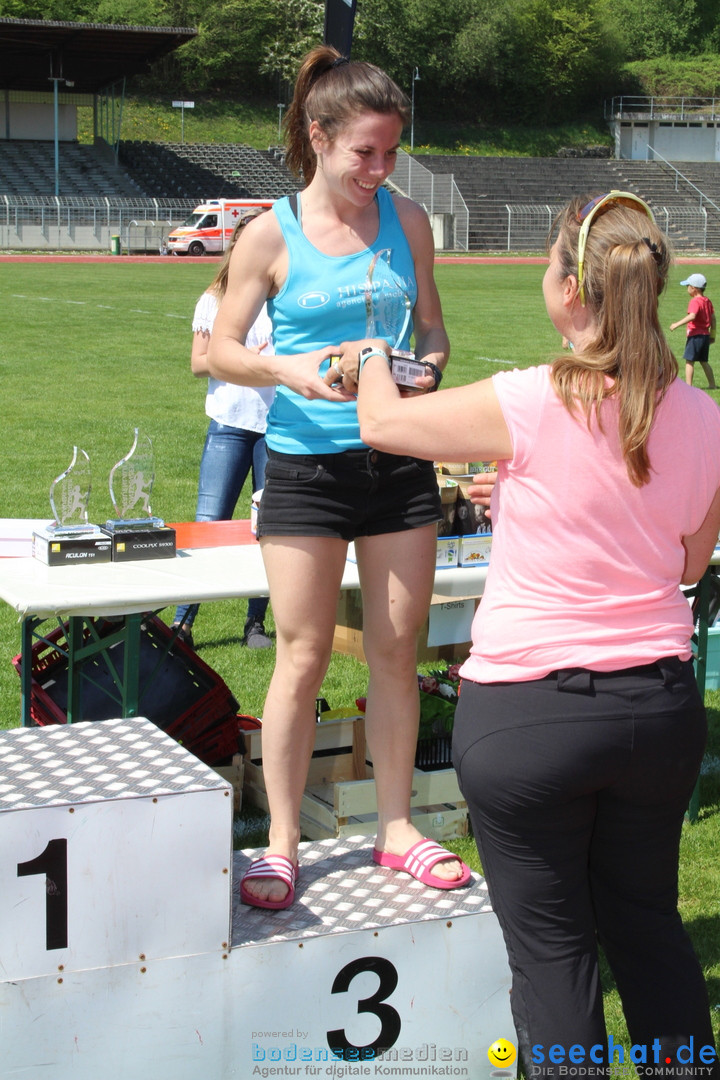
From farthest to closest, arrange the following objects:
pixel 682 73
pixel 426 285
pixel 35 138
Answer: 1. pixel 682 73
2. pixel 35 138
3. pixel 426 285

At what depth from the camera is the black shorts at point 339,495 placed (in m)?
2.56

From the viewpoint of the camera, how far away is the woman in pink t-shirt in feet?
5.92

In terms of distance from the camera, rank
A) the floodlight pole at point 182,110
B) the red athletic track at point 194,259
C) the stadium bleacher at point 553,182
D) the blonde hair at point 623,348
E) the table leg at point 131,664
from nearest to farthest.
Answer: the blonde hair at point 623,348, the table leg at point 131,664, the red athletic track at point 194,259, the stadium bleacher at point 553,182, the floodlight pole at point 182,110

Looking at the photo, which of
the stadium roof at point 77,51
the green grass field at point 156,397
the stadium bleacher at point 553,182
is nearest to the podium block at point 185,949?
the green grass field at point 156,397

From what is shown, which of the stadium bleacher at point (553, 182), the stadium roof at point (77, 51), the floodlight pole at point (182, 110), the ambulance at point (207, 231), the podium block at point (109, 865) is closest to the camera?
the podium block at point (109, 865)

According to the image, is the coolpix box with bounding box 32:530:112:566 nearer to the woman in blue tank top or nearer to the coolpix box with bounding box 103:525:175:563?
the coolpix box with bounding box 103:525:175:563

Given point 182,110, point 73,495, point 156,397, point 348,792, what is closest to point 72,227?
point 182,110

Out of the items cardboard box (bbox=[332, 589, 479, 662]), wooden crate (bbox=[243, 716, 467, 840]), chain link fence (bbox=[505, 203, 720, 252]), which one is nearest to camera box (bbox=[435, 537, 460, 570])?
cardboard box (bbox=[332, 589, 479, 662])

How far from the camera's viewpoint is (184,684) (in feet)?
12.8

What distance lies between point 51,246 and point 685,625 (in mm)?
41702

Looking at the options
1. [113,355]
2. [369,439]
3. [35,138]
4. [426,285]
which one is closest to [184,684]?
[426,285]

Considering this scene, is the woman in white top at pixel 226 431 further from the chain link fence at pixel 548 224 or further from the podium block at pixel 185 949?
the chain link fence at pixel 548 224

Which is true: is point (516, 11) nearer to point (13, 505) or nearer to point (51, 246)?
point (51, 246)

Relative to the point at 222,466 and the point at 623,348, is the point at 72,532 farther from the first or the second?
the point at 623,348
